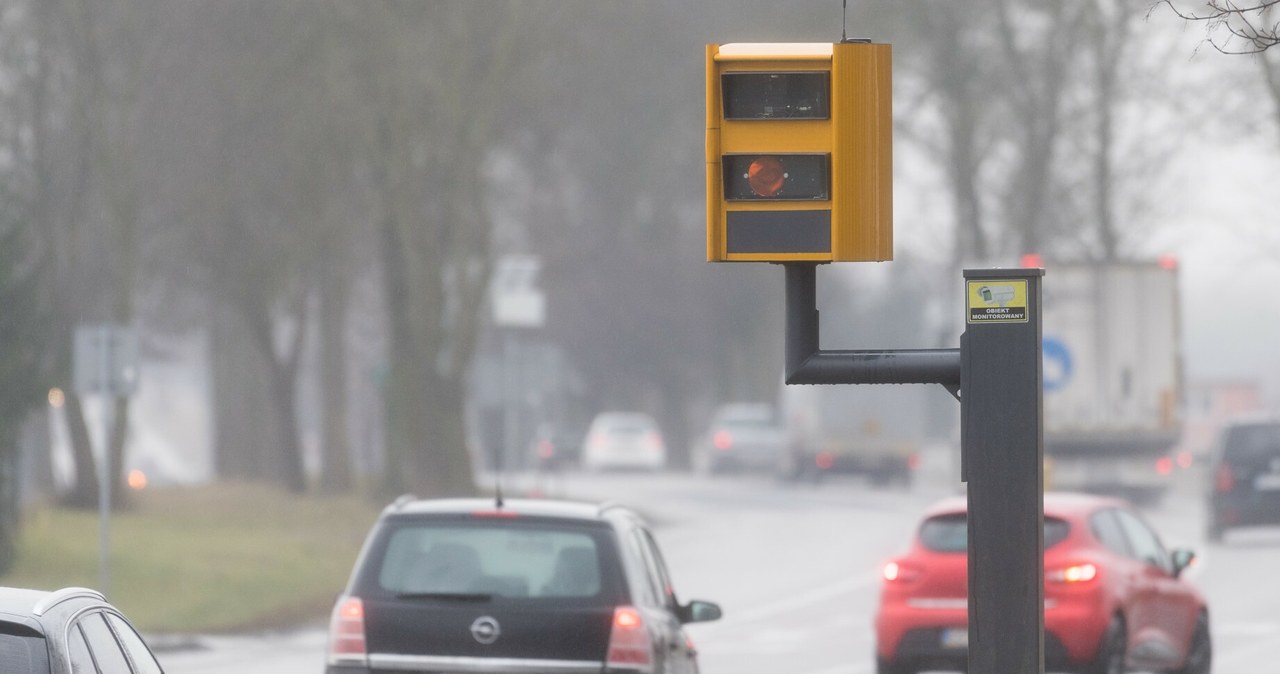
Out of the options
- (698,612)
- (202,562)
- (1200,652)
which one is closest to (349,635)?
(698,612)

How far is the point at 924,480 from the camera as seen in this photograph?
2581 inches

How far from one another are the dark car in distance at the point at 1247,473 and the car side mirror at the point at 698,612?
810 inches

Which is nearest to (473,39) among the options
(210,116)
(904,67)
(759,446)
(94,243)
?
(210,116)

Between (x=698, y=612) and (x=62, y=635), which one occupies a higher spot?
(x=62, y=635)

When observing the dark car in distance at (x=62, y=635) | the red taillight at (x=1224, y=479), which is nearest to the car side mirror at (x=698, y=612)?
the dark car in distance at (x=62, y=635)

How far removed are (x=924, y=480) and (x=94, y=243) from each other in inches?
1104

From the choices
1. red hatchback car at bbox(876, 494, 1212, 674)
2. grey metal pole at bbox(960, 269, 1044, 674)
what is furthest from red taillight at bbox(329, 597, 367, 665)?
red hatchback car at bbox(876, 494, 1212, 674)

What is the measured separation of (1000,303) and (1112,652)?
8.60m

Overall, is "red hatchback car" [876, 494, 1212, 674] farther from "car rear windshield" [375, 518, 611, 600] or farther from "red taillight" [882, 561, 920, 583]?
"car rear windshield" [375, 518, 611, 600]

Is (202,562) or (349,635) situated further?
(202,562)

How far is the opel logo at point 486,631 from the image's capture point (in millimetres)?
11281

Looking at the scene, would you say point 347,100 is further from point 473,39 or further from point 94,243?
point 94,243

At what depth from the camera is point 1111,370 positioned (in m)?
38.0

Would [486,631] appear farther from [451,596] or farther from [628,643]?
[628,643]
